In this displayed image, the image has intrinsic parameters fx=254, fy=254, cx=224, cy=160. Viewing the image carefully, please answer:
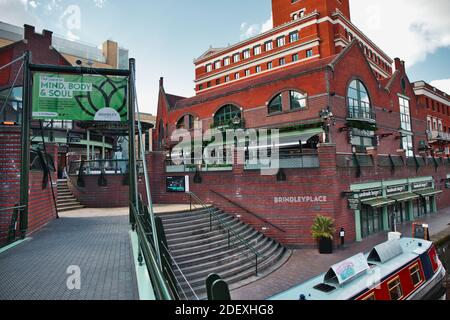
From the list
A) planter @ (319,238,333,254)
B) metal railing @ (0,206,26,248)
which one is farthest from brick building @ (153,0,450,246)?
metal railing @ (0,206,26,248)

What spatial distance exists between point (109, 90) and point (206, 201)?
9.14 m

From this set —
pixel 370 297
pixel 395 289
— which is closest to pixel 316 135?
pixel 395 289

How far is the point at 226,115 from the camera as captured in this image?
26.8 m

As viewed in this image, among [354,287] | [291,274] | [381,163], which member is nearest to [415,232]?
[381,163]

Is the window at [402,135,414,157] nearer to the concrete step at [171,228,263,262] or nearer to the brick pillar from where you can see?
the concrete step at [171,228,263,262]

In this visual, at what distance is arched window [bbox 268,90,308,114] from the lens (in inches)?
836

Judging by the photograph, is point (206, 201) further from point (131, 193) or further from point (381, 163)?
point (381, 163)

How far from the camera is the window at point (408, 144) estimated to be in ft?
94.4

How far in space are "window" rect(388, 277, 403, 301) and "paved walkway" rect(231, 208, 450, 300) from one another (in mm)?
3164

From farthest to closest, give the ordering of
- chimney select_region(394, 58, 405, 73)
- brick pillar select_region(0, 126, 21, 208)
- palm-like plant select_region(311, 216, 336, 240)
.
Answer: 1. chimney select_region(394, 58, 405, 73)
2. palm-like plant select_region(311, 216, 336, 240)
3. brick pillar select_region(0, 126, 21, 208)

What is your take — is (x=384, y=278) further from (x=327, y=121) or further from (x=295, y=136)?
(x=295, y=136)

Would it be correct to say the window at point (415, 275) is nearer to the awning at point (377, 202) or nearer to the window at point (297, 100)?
the awning at point (377, 202)

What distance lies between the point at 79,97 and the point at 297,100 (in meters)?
17.3

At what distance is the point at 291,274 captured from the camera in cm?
1043
